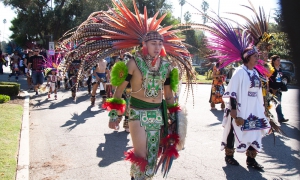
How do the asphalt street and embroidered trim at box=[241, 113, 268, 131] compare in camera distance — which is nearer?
the asphalt street

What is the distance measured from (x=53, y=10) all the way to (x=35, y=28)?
104 inches

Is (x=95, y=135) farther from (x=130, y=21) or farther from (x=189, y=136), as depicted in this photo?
(x=130, y=21)

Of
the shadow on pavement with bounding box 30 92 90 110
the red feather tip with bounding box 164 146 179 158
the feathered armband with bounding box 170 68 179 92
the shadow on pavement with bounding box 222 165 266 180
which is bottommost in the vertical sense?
the shadow on pavement with bounding box 222 165 266 180

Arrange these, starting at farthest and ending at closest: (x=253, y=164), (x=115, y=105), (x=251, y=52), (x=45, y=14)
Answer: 1. (x=45, y=14)
2. (x=253, y=164)
3. (x=251, y=52)
4. (x=115, y=105)

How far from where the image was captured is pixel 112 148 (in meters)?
5.98

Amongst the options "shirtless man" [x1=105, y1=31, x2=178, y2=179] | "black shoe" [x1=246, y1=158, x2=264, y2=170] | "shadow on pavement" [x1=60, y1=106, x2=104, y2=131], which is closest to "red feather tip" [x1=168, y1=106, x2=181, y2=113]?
"shirtless man" [x1=105, y1=31, x2=178, y2=179]

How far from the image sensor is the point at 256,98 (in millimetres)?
4945

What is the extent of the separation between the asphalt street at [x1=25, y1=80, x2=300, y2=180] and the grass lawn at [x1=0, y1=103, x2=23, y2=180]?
321 mm

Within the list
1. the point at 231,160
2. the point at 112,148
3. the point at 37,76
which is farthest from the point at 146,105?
the point at 37,76

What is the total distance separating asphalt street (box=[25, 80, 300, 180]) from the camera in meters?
4.69

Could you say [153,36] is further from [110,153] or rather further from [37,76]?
[37,76]

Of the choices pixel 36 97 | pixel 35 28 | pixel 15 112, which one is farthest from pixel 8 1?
pixel 15 112

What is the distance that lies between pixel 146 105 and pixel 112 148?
8.11ft

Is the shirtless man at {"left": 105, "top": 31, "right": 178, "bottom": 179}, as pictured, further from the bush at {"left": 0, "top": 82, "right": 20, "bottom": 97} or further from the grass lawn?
the bush at {"left": 0, "top": 82, "right": 20, "bottom": 97}
